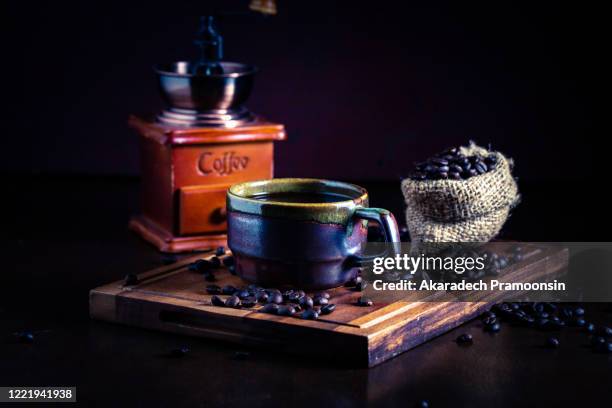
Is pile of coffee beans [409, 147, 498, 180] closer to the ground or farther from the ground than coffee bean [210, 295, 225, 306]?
farther from the ground

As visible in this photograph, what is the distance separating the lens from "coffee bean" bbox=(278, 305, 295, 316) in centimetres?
155

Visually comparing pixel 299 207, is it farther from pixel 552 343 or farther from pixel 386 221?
pixel 552 343

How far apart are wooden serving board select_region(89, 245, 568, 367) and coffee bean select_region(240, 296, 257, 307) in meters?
0.01

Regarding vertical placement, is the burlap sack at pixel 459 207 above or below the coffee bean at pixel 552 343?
above

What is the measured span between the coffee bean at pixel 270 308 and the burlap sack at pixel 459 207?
453 mm

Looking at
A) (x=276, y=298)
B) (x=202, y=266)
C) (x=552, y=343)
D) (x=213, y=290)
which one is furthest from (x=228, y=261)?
(x=552, y=343)

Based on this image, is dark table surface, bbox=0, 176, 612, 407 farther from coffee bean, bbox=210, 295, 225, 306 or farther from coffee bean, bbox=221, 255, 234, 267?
coffee bean, bbox=221, 255, 234, 267

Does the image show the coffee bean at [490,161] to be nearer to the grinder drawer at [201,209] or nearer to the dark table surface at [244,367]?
the dark table surface at [244,367]

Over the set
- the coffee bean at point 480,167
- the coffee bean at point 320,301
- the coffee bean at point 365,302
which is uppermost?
the coffee bean at point 480,167

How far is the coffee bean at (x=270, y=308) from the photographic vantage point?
1.56 metres

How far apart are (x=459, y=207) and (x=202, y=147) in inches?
25.3

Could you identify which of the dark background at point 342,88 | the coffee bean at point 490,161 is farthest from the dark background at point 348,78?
the coffee bean at point 490,161

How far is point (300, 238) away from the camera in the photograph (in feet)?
5.34

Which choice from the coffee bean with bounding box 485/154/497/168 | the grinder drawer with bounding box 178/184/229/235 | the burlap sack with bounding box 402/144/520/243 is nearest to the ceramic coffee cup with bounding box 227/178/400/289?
the burlap sack with bounding box 402/144/520/243
